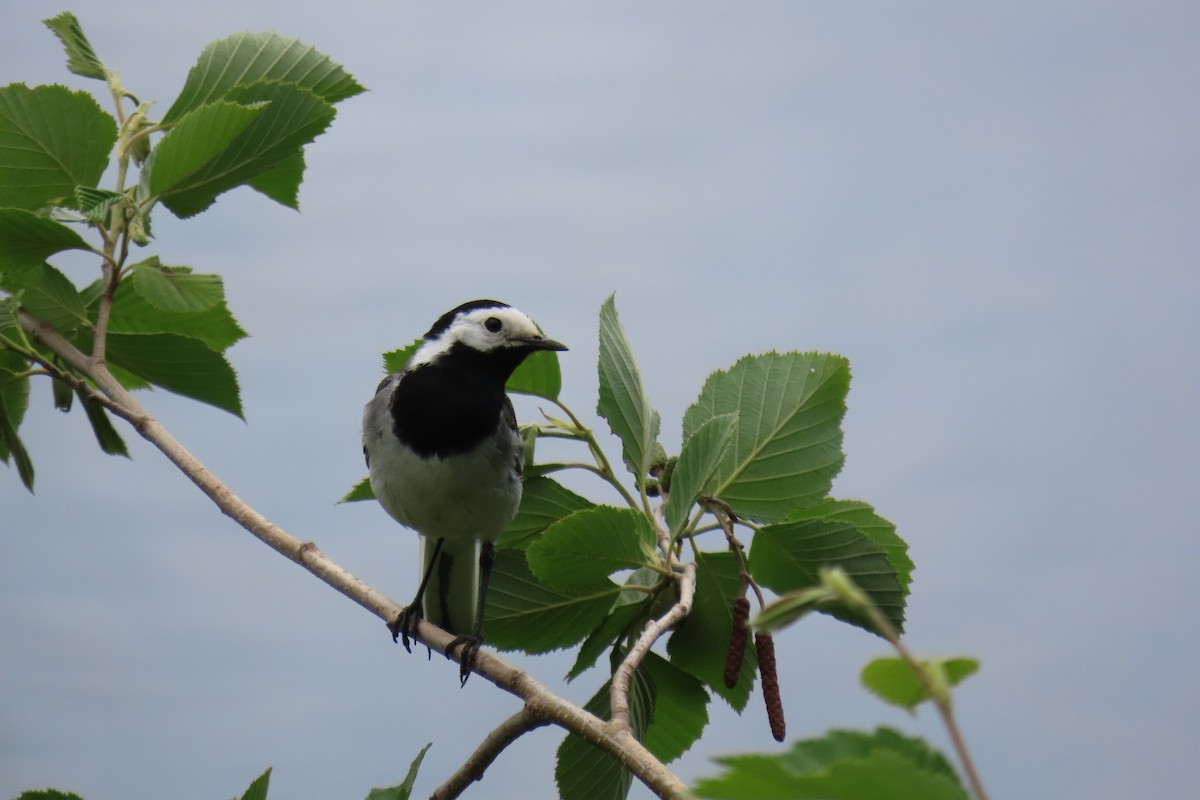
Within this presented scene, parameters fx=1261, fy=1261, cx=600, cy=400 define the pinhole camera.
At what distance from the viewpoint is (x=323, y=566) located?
87.8 inches

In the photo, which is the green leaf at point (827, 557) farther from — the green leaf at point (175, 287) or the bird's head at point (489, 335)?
the bird's head at point (489, 335)

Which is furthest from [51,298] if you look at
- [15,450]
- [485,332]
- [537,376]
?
[485,332]

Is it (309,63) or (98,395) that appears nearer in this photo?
(98,395)

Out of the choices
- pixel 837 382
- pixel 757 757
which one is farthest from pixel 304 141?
pixel 757 757

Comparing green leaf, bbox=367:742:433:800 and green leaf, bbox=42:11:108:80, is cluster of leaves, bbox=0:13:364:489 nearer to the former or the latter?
green leaf, bbox=42:11:108:80

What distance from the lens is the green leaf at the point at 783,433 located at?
2199 millimetres

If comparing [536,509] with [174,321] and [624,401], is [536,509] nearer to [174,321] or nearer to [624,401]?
[624,401]

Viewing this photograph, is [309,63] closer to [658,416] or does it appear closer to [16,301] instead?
[16,301]

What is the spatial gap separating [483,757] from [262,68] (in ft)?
5.10

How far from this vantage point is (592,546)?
1.97m

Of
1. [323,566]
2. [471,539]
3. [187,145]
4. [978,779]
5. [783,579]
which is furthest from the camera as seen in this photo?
[471,539]

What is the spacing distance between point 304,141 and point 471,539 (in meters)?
1.26

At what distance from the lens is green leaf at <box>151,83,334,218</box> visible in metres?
2.45

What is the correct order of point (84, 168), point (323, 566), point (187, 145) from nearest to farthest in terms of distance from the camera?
point (323, 566), point (187, 145), point (84, 168)
